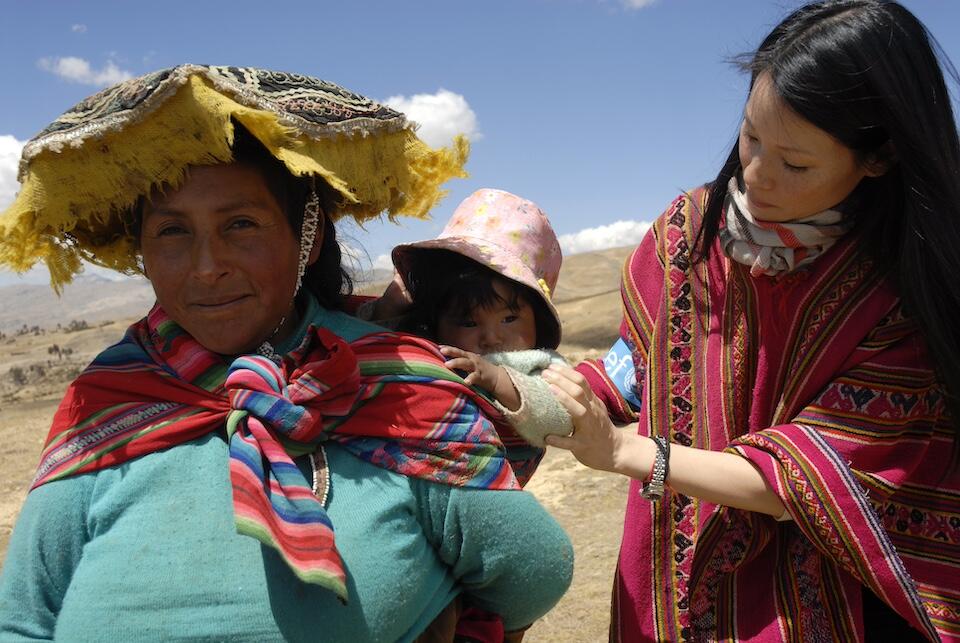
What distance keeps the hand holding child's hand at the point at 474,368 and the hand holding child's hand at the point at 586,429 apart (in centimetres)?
16

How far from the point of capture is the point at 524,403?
1.89 meters

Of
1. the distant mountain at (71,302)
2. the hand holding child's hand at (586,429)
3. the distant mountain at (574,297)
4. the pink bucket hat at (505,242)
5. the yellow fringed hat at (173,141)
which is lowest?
the distant mountain at (71,302)

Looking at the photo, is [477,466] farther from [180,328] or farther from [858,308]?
[858,308]

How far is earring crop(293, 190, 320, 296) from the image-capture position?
6.18 ft

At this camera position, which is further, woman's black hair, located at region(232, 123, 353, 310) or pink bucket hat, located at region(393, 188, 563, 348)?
pink bucket hat, located at region(393, 188, 563, 348)

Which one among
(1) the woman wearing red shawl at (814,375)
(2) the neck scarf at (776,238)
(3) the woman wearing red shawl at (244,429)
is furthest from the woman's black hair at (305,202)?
(2) the neck scarf at (776,238)

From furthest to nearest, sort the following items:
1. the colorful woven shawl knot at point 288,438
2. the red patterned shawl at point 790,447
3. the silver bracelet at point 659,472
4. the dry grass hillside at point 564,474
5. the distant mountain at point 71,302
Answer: the distant mountain at point 71,302, the dry grass hillside at point 564,474, the silver bracelet at point 659,472, the red patterned shawl at point 790,447, the colorful woven shawl knot at point 288,438

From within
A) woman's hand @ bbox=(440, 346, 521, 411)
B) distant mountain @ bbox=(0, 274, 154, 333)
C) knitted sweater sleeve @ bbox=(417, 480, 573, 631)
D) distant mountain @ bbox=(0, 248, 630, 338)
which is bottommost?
distant mountain @ bbox=(0, 274, 154, 333)

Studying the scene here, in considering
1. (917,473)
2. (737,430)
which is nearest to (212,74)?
(737,430)

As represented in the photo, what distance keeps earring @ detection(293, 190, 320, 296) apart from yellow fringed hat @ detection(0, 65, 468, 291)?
0.10 m

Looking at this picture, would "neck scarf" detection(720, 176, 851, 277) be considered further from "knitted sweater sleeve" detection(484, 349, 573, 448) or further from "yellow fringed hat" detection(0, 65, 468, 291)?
"yellow fringed hat" detection(0, 65, 468, 291)

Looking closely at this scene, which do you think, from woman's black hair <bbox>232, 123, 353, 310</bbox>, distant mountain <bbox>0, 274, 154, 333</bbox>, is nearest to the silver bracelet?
woman's black hair <bbox>232, 123, 353, 310</bbox>

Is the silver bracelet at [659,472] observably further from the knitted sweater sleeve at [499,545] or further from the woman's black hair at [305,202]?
the woman's black hair at [305,202]

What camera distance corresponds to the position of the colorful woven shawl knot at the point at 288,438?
147cm
